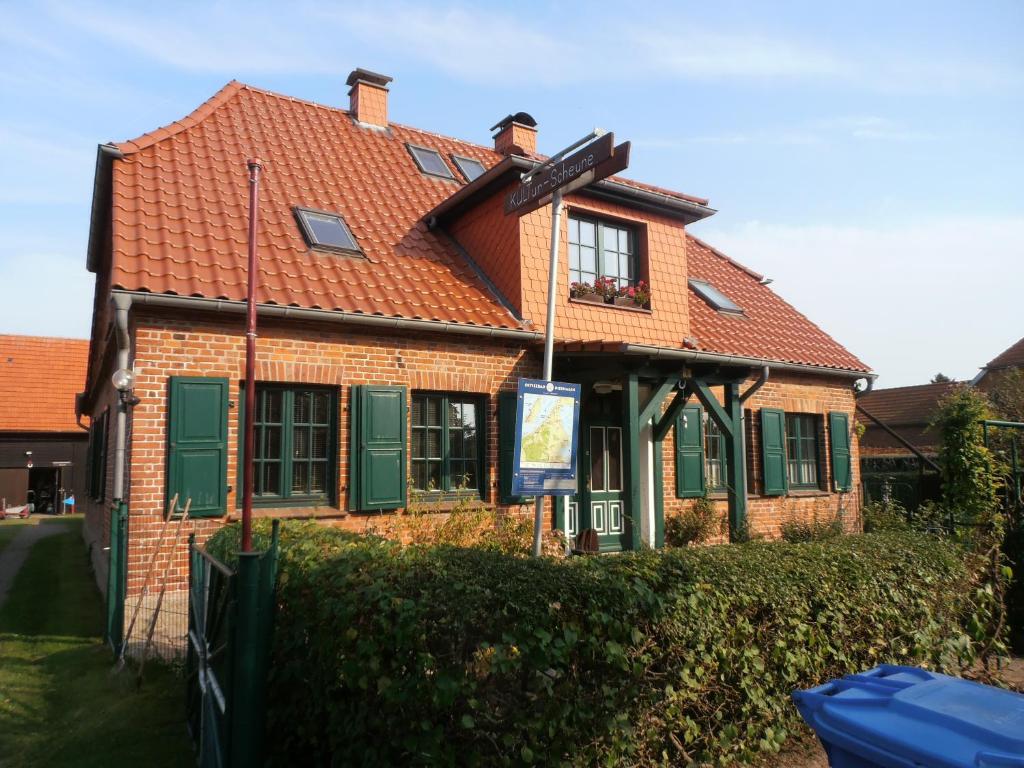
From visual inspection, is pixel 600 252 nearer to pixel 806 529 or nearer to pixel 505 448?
pixel 505 448

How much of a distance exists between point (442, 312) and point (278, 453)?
2528 millimetres

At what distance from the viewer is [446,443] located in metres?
8.98

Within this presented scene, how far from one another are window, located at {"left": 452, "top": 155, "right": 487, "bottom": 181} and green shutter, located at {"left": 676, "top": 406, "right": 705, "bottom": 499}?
18.3 feet

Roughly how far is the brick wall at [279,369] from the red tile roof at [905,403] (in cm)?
2247

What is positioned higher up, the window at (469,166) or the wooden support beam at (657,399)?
the window at (469,166)

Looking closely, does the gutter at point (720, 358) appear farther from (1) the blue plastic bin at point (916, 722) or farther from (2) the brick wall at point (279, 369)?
(1) the blue plastic bin at point (916, 722)

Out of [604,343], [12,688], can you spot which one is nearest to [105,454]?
[12,688]

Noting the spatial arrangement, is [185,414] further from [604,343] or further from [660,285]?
[660,285]

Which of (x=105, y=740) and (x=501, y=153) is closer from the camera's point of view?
(x=105, y=740)

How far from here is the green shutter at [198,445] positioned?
23.7 ft

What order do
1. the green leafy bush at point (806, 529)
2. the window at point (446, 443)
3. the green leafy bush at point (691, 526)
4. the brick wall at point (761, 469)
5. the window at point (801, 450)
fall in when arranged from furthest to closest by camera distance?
the window at point (801, 450), the brick wall at point (761, 469), the green leafy bush at point (806, 529), the green leafy bush at point (691, 526), the window at point (446, 443)

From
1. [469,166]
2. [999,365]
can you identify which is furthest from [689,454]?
[999,365]

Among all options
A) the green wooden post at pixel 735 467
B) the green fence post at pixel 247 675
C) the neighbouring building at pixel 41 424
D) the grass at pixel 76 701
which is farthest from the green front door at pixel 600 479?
the neighbouring building at pixel 41 424

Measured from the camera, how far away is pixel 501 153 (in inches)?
574
